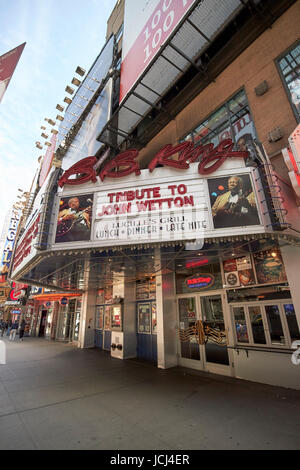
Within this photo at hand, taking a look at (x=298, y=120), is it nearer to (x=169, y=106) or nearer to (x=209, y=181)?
(x=209, y=181)

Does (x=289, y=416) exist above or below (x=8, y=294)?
below

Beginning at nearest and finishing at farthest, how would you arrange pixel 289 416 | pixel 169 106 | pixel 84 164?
pixel 289 416
pixel 84 164
pixel 169 106

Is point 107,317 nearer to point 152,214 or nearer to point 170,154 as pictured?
point 152,214

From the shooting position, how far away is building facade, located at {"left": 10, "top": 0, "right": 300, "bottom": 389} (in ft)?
20.6

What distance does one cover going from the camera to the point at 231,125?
9.45 meters

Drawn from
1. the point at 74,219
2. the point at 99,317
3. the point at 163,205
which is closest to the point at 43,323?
the point at 99,317

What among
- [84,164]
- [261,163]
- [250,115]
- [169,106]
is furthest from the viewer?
[169,106]

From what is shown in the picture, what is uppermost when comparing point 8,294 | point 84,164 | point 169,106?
point 169,106

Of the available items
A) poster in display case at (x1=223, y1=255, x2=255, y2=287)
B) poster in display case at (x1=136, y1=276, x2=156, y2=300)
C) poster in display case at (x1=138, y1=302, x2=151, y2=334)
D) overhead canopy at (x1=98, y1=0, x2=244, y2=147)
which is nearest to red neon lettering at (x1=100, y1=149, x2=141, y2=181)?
poster in display case at (x1=223, y1=255, x2=255, y2=287)

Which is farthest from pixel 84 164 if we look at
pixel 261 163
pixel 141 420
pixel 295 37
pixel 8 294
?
pixel 8 294

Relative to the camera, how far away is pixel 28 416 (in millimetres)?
5316

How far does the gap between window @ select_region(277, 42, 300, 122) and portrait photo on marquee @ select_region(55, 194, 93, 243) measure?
7395 millimetres
